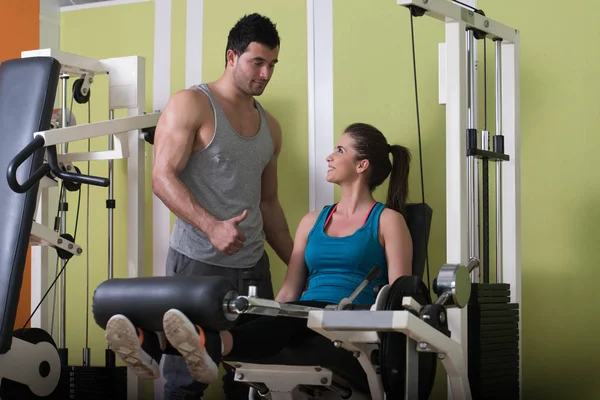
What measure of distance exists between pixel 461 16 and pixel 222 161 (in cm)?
105

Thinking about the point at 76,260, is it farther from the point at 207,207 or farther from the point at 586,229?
the point at 586,229

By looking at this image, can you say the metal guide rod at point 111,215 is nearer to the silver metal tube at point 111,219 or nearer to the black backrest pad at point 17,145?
the silver metal tube at point 111,219

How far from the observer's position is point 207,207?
325 centimetres

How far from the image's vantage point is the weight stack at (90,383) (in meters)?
3.49

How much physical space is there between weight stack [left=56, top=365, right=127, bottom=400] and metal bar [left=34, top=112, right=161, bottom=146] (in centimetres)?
97

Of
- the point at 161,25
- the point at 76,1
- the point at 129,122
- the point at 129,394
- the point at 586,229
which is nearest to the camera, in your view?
the point at 586,229

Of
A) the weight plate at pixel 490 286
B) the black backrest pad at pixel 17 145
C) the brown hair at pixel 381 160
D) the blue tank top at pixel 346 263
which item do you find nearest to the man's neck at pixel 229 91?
the brown hair at pixel 381 160

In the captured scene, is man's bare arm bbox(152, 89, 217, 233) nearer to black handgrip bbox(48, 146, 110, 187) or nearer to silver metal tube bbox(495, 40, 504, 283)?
black handgrip bbox(48, 146, 110, 187)

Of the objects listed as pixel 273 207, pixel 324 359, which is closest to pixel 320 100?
pixel 273 207

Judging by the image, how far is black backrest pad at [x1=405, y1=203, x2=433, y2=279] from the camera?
291cm

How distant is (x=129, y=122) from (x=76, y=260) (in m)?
1.03

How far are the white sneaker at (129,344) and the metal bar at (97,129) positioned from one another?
1216 mm

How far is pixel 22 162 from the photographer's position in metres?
3.03

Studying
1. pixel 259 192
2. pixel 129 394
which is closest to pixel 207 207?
pixel 259 192
